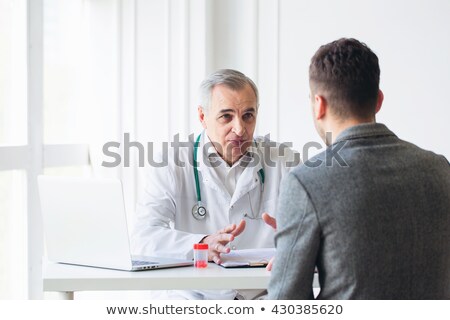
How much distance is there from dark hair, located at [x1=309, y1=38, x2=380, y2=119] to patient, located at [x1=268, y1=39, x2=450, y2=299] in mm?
59

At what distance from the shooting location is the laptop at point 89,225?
8.34ft

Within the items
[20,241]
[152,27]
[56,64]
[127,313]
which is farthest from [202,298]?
[152,27]

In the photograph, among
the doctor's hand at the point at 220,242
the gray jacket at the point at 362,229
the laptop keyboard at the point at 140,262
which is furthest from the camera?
the doctor's hand at the point at 220,242

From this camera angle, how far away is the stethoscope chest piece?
10.6 ft

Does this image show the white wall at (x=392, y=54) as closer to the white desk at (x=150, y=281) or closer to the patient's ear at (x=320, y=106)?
the white desk at (x=150, y=281)

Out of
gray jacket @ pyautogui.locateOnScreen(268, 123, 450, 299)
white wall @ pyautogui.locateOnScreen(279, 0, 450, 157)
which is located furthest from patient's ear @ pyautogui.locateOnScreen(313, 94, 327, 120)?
white wall @ pyautogui.locateOnScreen(279, 0, 450, 157)

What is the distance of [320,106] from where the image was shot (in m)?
1.94

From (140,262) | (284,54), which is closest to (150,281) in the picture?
(140,262)

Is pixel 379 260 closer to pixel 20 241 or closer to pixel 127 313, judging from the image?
pixel 127 313

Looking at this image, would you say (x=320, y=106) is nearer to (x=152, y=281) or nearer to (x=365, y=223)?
(x=365, y=223)

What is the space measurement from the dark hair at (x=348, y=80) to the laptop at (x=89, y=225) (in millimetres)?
873

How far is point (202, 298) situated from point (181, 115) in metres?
1.84

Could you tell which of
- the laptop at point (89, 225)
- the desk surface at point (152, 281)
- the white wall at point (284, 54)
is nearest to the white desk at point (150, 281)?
the desk surface at point (152, 281)

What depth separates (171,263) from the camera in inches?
104
